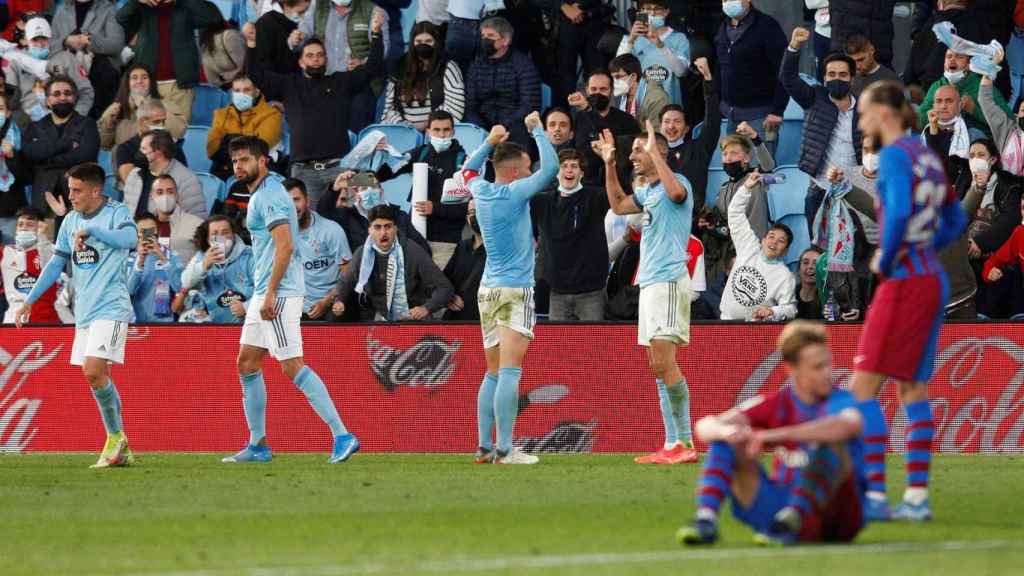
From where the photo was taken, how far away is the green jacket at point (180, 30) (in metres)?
20.8

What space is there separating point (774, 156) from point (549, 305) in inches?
137

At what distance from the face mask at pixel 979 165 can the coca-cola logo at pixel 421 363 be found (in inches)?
201

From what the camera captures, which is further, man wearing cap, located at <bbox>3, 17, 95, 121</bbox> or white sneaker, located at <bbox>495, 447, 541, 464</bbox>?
man wearing cap, located at <bbox>3, 17, 95, 121</bbox>

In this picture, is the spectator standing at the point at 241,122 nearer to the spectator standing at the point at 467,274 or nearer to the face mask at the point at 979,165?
the spectator standing at the point at 467,274

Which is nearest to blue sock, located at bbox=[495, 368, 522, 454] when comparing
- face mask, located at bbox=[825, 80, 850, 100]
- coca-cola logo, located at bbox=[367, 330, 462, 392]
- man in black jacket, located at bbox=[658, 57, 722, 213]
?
coca-cola logo, located at bbox=[367, 330, 462, 392]

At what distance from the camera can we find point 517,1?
65.2 feet

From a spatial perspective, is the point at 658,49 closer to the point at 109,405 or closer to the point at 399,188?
the point at 399,188

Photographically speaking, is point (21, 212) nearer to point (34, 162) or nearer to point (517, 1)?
point (34, 162)

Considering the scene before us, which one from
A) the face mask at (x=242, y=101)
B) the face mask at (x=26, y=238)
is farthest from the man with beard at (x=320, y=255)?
the face mask at (x=26, y=238)

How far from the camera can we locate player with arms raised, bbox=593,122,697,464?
13531 mm

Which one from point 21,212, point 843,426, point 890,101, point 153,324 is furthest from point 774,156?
point 843,426

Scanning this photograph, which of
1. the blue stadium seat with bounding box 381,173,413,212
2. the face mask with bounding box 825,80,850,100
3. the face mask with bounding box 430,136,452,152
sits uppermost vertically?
the face mask with bounding box 825,80,850,100

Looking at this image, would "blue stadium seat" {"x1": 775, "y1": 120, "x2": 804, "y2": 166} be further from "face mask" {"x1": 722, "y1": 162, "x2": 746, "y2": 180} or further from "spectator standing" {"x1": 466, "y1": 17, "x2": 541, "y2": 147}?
"spectator standing" {"x1": 466, "y1": 17, "x2": 541, "y2": 147}

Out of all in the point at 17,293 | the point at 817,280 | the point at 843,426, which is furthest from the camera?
the point at 17,293
